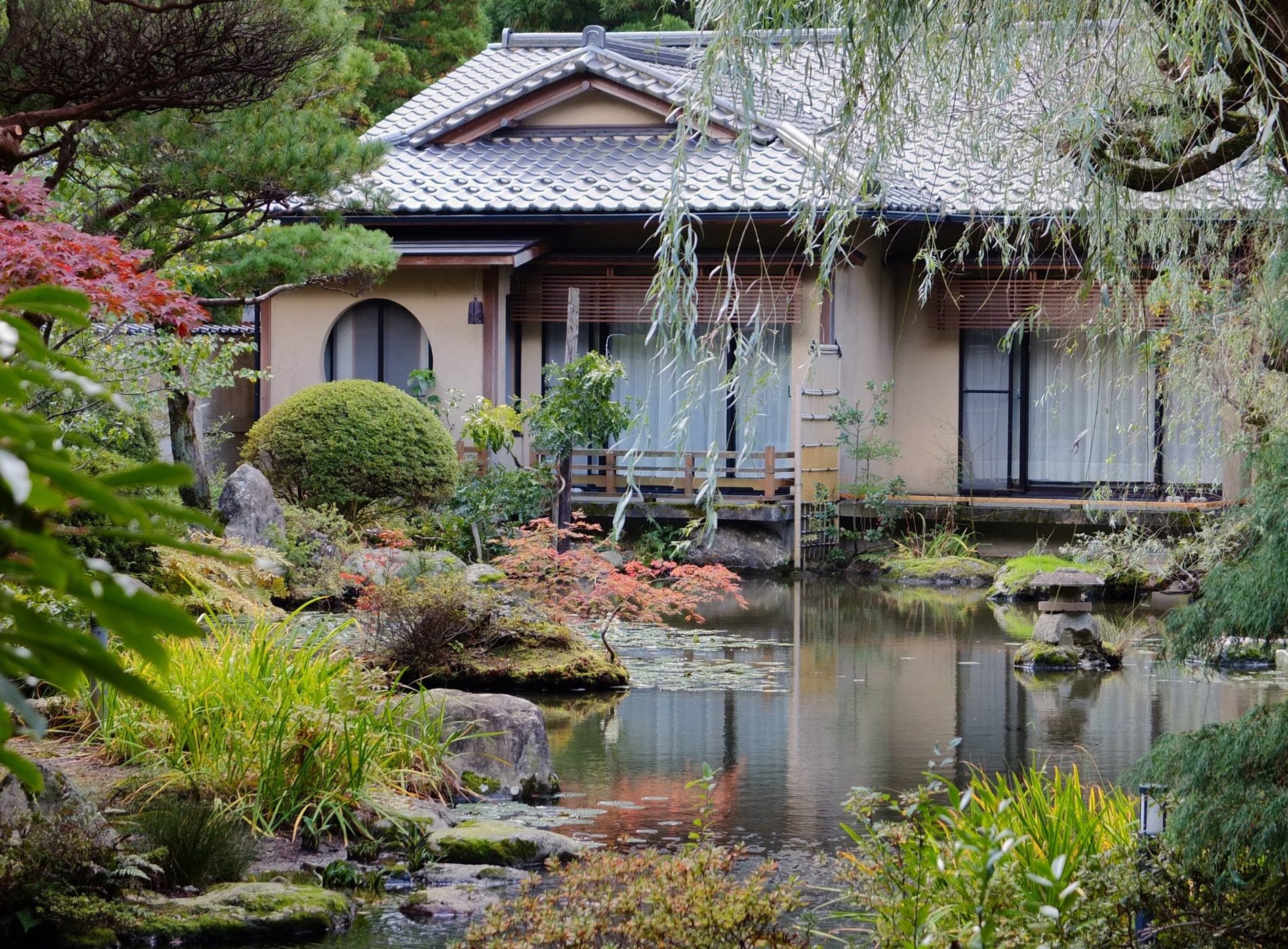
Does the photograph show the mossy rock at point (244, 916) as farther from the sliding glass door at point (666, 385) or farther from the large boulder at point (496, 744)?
the sliding glass door at point (666, 385)

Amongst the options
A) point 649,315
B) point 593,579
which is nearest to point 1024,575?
point 649,315

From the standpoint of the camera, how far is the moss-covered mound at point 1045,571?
14.6 meters

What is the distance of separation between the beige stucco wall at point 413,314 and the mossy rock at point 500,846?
11.5m

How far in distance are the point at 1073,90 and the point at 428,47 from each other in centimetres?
Answer: 2345

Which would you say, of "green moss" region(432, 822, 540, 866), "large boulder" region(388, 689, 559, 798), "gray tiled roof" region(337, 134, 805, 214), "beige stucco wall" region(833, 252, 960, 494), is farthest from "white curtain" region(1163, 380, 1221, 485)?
"gray tiled roof" region(337, 134, 805, 214)

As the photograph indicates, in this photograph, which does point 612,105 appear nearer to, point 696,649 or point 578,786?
point 696,649

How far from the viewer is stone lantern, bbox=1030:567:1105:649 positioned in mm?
11086

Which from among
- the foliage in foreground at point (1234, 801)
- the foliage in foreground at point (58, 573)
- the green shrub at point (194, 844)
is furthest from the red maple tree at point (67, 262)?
the foliage in foreground at point (58, 573)

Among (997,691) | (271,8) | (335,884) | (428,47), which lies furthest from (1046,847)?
(428,47)

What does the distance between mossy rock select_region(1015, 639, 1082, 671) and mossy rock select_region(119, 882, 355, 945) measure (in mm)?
6855

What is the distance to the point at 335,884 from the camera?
18.8 feet

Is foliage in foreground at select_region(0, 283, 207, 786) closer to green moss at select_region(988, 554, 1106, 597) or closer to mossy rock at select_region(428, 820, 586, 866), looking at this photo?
mossy rock at select_region(428, 820, 586, 866)

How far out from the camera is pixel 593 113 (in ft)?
62.4

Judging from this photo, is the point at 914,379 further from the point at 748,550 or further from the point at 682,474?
the point at 748,550
